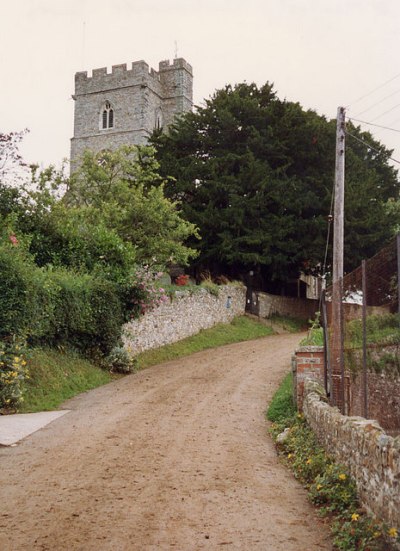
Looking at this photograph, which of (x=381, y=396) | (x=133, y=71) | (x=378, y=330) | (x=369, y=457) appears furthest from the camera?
(x=133, y=71)

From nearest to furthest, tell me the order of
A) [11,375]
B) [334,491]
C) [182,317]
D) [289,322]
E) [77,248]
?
[334,491]
[11,375]
[77,248]
[182,317]
[289,322]

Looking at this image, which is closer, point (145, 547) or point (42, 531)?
point (145, 547)

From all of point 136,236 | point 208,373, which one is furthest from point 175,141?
point 208,373

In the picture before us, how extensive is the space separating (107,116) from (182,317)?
3277cm

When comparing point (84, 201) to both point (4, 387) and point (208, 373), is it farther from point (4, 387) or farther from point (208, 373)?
point (4, 387)

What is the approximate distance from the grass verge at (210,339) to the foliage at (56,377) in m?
2.83

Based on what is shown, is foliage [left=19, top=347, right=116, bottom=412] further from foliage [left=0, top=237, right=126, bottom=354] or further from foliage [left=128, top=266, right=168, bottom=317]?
foliage [left=128, top=266, right=168, bottom=317]

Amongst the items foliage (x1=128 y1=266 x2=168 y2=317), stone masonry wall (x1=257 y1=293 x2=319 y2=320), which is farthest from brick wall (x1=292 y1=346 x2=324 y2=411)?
stone masonry wall (x1=257 y1=293 x2=319 y2=320)

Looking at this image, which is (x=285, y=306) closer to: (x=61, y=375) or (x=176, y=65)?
(x=61, y=375)

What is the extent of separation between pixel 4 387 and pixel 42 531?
21.1ft

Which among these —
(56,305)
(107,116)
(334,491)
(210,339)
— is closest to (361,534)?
(334,491)

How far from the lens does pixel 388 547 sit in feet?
13.2

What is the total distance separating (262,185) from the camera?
2780 centimetres

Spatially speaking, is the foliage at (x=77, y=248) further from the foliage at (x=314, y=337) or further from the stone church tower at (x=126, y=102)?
the stone church tower at (x=126, y=102)
